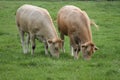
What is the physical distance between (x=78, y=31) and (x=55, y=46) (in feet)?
3.90

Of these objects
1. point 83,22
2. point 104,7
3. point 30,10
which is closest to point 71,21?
point 83,22

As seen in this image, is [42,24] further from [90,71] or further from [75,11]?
[90,71]

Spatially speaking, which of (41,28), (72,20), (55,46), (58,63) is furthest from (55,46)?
(58,63)

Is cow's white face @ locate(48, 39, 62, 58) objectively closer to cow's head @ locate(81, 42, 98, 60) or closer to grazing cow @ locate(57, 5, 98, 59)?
grazing cow @ locate(57, 5, 98, 59)

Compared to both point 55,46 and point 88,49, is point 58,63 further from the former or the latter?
point 55,46

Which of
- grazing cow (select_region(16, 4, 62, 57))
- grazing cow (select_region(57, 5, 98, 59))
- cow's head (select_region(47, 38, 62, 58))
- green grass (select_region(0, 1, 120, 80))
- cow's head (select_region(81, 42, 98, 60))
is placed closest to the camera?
green grass (select_region(0, 1, 120, 80))

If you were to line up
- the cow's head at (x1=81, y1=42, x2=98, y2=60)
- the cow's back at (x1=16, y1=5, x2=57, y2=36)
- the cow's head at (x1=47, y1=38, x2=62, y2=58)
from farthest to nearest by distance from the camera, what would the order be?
the cow's back at (x1=16, y1=5, x2=57, y2=36)
the cow's head at (x1=47, y1=38, x2=62, y2=58)
the cow's head at (x1=81, y1=42, x2=98, y2=60)

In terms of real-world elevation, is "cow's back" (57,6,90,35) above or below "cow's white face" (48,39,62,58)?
above

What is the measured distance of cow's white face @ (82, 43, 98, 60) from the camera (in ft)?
45.9

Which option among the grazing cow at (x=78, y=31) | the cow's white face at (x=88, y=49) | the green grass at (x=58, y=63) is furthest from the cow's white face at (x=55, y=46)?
the cow's white face at (x=88, y=49)

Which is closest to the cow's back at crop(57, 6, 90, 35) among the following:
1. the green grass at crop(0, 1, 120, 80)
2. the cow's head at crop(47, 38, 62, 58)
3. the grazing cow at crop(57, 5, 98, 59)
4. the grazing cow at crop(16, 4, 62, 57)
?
the grazing cow at crop(57, 5, 98, 59)

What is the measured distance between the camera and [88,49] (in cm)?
1403

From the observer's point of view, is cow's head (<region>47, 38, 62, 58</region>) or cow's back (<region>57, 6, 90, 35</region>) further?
cow's back (<region>57, 6, 90, 35</region>)

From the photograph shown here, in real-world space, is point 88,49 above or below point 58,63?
above
